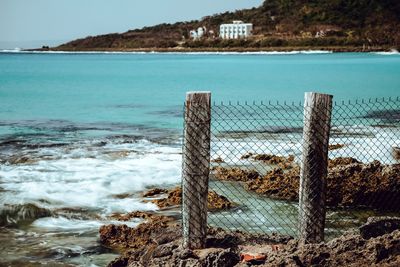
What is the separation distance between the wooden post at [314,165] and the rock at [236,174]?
5.84 m

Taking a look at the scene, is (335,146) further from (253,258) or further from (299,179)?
(253,258)

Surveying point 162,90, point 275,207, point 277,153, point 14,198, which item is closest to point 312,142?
point 275,207

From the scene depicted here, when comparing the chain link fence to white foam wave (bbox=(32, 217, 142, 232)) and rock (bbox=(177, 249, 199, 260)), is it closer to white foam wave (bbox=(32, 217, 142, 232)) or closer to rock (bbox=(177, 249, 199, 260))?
rock (bbox=(177, 249, 199, 260))

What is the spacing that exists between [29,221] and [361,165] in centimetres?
583

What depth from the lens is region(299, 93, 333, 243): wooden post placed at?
5.85 meters

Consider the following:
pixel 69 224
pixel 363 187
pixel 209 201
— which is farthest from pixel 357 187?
pixel 69 224

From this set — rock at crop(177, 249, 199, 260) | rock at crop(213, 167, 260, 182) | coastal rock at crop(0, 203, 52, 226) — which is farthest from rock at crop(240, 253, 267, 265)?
rock at crop(213, 167, 260, 182)

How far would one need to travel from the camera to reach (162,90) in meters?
44.5

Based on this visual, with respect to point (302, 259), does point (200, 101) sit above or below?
above

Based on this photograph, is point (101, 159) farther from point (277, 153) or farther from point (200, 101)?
point (200, 101)

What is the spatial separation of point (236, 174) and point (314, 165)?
20.5ft

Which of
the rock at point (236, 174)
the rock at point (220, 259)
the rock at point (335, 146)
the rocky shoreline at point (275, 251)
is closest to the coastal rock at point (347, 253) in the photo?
the rocky shoreline at point (275, 251)

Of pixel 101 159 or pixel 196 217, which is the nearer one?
pixel 196 217

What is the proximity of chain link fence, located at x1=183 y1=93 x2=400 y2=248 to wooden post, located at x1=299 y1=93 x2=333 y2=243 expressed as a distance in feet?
0.03
